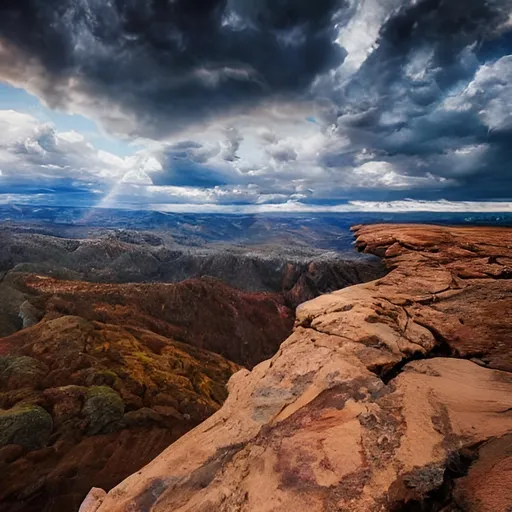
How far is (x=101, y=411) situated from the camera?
19625 millimetres

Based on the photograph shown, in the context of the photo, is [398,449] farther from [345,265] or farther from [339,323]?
[345,265]

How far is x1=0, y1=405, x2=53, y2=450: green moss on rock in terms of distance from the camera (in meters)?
16.7

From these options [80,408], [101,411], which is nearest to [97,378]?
[80,408]

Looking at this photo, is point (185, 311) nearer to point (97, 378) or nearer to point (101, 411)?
point (97, 378)

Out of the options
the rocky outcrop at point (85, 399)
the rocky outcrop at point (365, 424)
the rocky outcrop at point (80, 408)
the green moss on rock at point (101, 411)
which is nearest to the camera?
the rocky outcrop at point (365, 424)

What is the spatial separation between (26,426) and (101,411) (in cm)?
377

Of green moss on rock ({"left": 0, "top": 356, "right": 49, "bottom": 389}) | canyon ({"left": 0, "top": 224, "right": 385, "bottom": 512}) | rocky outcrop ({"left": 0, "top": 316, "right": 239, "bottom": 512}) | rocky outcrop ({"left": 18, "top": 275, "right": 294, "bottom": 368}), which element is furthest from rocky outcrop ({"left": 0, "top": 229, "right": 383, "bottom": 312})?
green moss on rock ({"left": 0, "top": 356, "right": 49, "bottom": 389})

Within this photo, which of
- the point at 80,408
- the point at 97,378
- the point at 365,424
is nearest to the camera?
the point at 365,424

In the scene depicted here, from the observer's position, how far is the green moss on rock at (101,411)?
1905 centimetres

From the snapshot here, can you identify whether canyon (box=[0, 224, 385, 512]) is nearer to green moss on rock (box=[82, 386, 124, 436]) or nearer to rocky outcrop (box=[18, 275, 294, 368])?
green moss on rock (box=[82, 386, 124, 436])

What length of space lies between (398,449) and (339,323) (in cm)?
618

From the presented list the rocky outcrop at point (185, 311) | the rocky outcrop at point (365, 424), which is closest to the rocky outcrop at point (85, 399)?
the rocky outcrop at point (185, 311)

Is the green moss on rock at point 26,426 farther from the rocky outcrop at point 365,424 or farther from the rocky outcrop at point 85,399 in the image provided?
the rocky outcrop at point 365,424

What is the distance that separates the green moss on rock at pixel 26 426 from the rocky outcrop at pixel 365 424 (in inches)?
455
